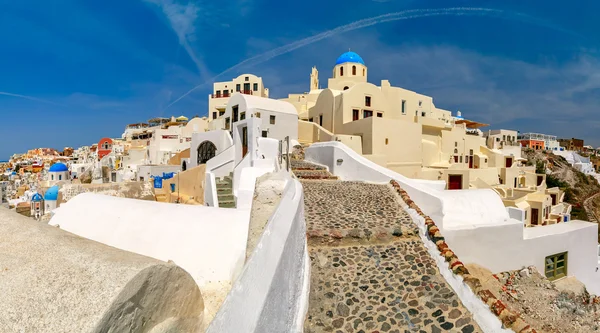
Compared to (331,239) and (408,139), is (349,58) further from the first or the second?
(331,239)

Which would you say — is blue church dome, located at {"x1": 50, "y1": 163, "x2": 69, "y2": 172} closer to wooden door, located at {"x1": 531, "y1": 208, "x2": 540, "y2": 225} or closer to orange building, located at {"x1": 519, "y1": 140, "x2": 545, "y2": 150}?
wooden door, located at {"x1": 531, "y1": 208, "x2": 540, "y2": 225}

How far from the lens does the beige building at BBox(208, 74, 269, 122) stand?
33000mm

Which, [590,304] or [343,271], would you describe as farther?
[590,304]

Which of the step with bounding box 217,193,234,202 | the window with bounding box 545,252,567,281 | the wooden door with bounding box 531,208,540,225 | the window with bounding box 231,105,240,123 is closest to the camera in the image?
the window with bounding box 545,252,567,281

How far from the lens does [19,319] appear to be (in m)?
1.24

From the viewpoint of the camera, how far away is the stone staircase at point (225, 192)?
37.5 ft

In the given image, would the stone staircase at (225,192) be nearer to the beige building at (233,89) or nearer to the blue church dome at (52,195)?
the blue church dome at (52,195)

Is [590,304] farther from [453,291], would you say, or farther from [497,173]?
[497,173]

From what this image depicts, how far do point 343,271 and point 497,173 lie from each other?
23715mm

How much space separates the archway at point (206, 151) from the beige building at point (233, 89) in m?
15.2

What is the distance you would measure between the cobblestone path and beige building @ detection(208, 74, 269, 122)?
30511 mm

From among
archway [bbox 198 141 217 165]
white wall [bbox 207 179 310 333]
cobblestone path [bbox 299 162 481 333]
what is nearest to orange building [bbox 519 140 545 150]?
archway [bbox 198 141 217 165]

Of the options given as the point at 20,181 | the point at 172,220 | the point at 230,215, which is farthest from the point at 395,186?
the point at 20,181

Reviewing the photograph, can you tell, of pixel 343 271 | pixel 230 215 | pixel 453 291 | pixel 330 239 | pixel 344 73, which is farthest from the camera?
pixel 344 73
